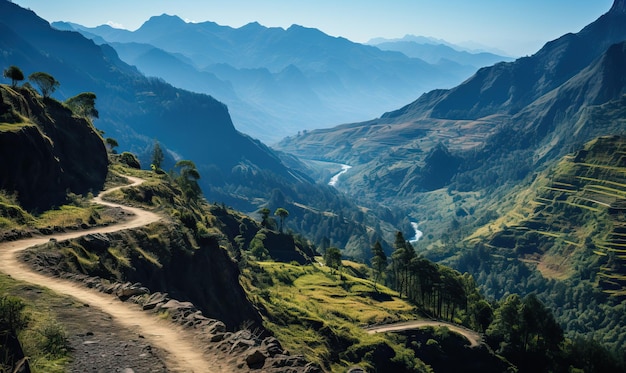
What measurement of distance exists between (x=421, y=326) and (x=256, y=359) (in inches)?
3525

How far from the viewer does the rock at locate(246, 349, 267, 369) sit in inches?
934

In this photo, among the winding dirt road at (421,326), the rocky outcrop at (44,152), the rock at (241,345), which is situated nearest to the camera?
the rock at (241,345)

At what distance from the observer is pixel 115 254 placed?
47562 millimetres

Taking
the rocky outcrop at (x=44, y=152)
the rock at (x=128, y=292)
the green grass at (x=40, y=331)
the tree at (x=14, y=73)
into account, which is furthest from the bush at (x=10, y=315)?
the tree at (x=14, y=73)

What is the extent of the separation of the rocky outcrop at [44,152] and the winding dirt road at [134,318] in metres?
17.8

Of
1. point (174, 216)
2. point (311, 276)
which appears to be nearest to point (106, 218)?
point (174, 216)

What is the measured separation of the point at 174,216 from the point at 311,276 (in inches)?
2933

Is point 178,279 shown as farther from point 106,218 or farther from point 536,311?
point 536,311

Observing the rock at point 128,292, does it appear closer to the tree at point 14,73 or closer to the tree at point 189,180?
the tree at point 14,73

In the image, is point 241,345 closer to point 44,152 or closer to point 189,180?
point 44,152

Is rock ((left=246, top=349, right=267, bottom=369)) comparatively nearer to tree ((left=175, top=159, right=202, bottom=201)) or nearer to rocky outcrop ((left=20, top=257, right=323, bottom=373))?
rocky outcrop ((left=20, top=257, right=323, bottom=373))

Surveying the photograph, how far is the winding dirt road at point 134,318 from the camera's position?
79.9 feet

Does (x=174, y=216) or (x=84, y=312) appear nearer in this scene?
(x=84, y=312)

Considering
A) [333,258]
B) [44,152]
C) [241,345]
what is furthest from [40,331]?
[333,258]
